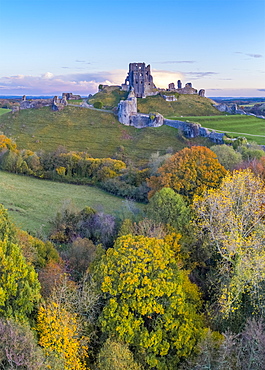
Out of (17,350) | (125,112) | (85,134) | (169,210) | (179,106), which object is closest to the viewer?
(17,350)

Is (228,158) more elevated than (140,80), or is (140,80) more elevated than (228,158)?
(140,80)

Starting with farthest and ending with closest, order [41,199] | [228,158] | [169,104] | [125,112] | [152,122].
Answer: [169,104] → [125,112] → [152,122] → [41,199] → [228,158]

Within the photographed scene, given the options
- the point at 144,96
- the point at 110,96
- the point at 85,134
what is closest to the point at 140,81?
the point at 144,96

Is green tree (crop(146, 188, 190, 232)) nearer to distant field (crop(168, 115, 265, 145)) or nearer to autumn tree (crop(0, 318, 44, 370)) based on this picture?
autumn tree (crop(0, 318, 44, 370))

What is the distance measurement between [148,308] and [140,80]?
291ft

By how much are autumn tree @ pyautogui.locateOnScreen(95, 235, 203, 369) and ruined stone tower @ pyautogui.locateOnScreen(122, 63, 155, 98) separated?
82812 mm

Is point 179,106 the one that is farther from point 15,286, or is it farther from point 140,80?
point 15,286

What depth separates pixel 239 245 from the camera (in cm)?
1659

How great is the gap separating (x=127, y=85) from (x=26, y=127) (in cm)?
3956

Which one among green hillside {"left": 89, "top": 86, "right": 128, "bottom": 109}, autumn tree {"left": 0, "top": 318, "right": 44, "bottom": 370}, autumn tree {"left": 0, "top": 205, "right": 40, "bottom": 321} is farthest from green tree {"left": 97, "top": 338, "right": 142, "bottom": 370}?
green hillside {"left": 89, "top": 86, "right": 128, "bottom": 109}

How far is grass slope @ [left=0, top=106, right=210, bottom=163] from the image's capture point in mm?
61438

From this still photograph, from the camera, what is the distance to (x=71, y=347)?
13.6 metres

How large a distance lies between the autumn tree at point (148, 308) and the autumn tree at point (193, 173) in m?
11.3

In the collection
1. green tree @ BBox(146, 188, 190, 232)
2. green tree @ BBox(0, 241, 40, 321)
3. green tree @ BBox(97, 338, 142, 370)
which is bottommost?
green tree @ BBox(97, 338, 142, 370)
